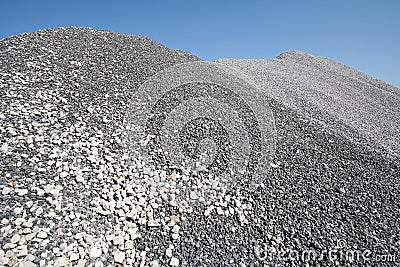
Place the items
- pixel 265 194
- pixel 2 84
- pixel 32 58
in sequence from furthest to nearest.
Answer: pixel 32 58, pixel 2 84, pixel 265 194

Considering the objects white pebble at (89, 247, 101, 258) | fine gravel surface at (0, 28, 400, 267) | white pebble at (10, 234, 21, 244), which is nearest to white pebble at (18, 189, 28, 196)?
fine gravel surface at (0, 28, 400, 267)

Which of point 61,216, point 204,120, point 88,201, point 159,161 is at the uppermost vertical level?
point 204,120

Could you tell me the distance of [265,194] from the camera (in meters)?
4.18

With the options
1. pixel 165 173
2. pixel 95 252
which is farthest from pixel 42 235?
pixel 165 173

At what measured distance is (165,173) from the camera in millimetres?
4199

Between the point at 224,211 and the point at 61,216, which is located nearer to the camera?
the point at 61,216

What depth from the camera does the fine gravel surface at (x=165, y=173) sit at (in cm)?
328

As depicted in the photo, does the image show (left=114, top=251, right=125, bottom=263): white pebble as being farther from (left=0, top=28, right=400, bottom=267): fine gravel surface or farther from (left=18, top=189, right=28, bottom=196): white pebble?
(left=18, top=189, right=28, bottom=196): white pebble

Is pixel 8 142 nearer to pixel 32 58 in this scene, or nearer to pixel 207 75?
pixel 32 58

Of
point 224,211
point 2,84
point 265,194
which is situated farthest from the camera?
point 2,84

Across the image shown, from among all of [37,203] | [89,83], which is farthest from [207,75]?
[37,203]

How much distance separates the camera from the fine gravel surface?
3277mm

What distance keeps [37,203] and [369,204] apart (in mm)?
5324

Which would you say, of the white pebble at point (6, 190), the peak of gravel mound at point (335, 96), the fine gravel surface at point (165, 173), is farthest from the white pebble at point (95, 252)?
the peak of gravel mound at point (335, 96)
